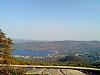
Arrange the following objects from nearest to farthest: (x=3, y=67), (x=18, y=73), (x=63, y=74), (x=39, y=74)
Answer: (x=3, y=67), (x=18, y=73), (x=39, y=74), (x=63, y=74)

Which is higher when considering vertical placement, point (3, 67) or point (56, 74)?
point (3, 67)

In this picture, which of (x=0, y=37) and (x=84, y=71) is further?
(x=84, y=71)

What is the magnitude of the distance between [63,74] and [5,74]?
36.0 ft

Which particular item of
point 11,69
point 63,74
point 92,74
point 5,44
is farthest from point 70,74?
point 11,69

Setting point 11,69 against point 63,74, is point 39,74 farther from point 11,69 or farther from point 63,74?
point 11,69

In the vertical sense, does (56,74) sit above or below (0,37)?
below

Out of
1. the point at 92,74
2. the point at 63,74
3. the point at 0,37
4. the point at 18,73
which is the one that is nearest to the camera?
the point at 18,73

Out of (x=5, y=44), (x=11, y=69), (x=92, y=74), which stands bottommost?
(x=92, y=74)

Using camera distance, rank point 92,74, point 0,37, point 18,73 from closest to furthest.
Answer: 1. point 18,73
2. point 0,37
3. point 92,74

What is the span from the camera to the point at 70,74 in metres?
29.3

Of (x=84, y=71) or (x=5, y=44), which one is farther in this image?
(x=84, y=71)

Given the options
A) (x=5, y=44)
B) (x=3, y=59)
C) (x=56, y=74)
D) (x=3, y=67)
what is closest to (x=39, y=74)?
(x=56, y=74)

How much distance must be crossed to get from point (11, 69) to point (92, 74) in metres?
17.2

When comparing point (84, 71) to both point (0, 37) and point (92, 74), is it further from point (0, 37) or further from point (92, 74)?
point (0, 37)
